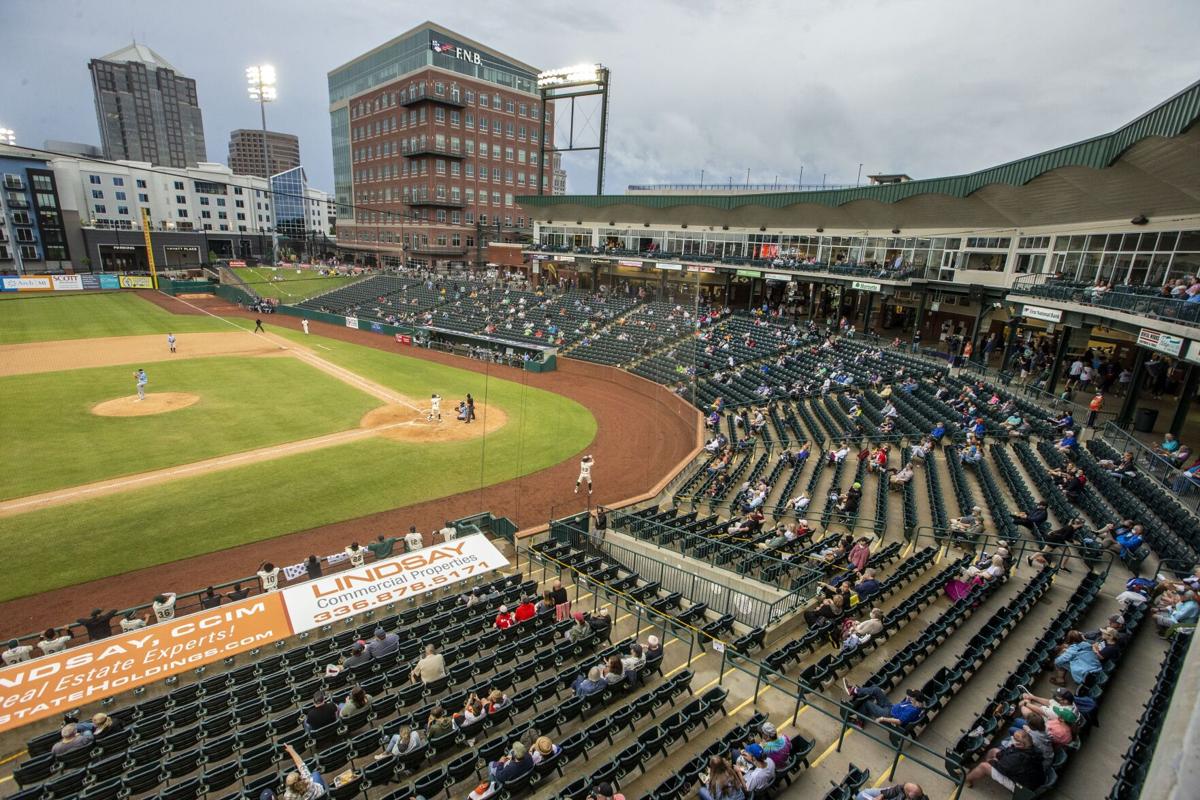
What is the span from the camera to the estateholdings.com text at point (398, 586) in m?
11.9

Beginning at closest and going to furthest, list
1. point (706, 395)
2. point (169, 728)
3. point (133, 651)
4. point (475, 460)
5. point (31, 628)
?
point (169, 728) → point (133, 651) → point (31, 628) → point (475, 460) → point (706, 395)

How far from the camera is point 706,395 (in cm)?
3275

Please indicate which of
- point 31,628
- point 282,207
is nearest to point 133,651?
point 31,628

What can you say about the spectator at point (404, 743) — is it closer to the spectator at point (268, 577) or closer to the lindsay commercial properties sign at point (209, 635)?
the lindsay commercial properties sign at point (209, 635)

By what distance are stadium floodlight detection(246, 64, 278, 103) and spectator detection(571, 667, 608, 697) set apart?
64.5 meters

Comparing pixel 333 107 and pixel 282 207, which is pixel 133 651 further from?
pixel 282 207

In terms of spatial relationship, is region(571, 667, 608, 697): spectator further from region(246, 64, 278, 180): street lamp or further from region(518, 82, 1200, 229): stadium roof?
region(246, 64, 278, 180): street lamp

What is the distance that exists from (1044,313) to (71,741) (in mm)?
31562

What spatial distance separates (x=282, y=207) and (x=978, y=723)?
136846 millimetres

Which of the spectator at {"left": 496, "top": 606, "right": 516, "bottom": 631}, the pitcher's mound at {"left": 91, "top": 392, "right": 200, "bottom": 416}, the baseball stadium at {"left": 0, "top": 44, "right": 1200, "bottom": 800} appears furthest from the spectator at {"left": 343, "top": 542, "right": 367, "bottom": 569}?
the pitcher's mound at {"left": 91, "top": 392, "right": 200, "bottom": 416}

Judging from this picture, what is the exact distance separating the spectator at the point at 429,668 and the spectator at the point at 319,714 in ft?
4.82

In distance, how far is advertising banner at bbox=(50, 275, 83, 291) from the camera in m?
59.8

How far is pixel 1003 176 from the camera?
28.8 meters

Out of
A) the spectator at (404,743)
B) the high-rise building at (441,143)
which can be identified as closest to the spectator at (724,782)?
the spectator at (404,743)
